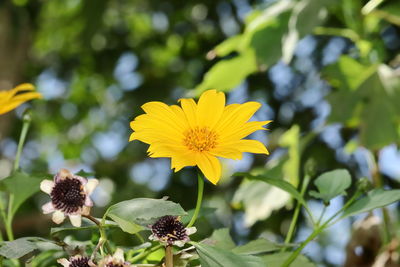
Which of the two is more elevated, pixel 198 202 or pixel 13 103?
pixel 13 103

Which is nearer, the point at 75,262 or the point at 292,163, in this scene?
the point at 75,262

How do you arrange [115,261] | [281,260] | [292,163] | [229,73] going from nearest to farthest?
[115,261]
[281,260]
[292,163]
[229,73]

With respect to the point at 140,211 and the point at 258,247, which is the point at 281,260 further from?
the point at 140,211

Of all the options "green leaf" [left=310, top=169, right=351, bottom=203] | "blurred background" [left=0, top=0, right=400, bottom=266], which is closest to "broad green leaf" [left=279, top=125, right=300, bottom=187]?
"blurred background" [left=0, top=0, right=400, bottom=266]

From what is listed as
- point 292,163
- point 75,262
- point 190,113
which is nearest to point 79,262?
point 75,262

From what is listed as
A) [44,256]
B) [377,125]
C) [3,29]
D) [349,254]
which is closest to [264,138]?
[3,29]

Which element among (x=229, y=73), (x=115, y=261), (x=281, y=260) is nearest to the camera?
(x=115, y=261)
